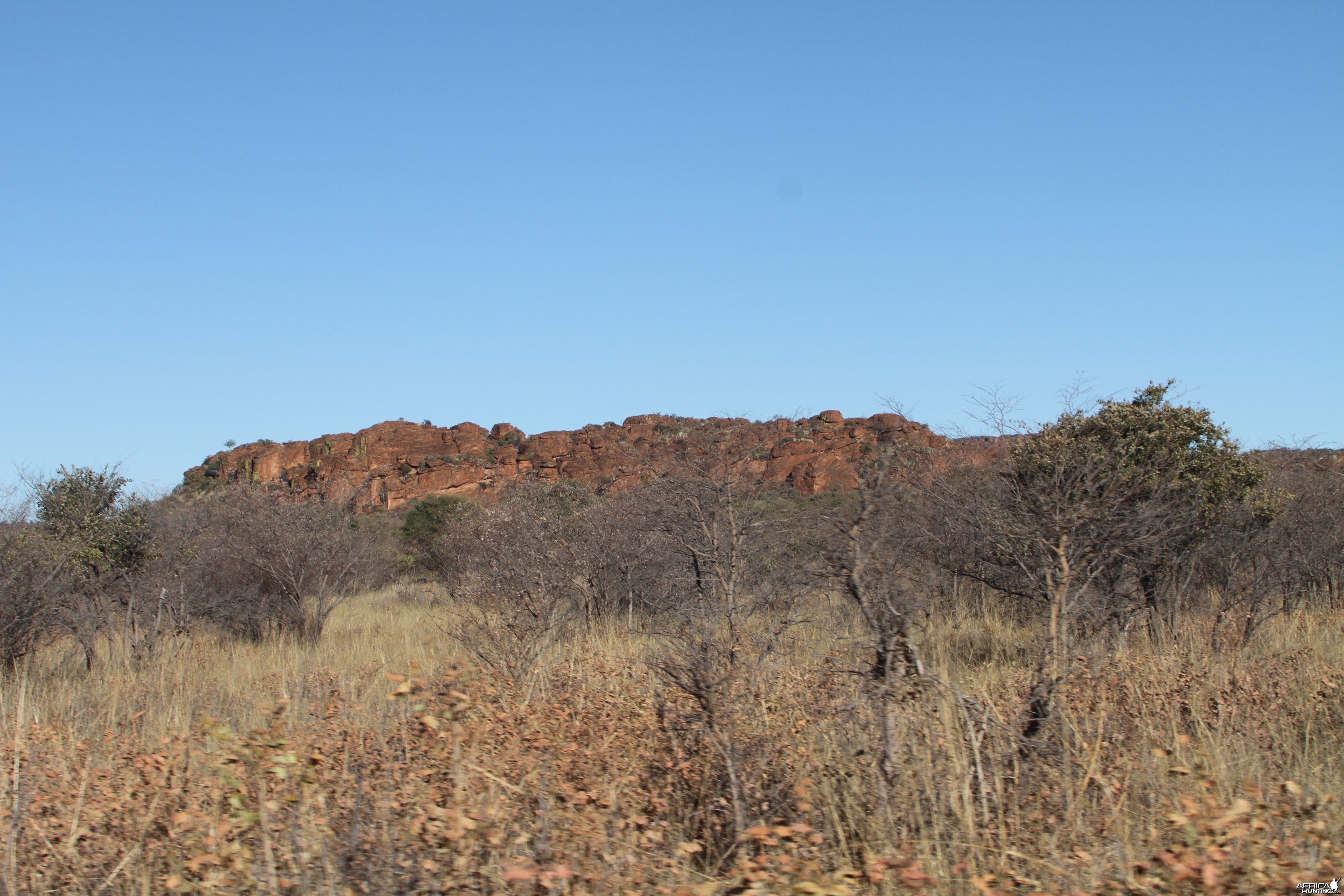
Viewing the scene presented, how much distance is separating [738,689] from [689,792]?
1019mm

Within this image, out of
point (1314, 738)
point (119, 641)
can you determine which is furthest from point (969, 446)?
point (119, 641)

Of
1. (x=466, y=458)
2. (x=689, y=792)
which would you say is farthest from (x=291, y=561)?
(x=466, y=458)

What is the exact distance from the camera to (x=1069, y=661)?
4492 millimetres

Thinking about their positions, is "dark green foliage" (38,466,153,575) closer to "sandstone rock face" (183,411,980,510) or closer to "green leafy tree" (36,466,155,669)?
"green leafy tree" (36,466,155,669)

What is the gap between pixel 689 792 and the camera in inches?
165

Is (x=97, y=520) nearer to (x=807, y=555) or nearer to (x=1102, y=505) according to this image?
(x=807, y=555)

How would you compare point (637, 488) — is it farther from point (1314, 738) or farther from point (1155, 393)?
point (1314, 738)

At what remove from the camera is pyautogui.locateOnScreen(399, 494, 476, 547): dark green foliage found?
84.8ft

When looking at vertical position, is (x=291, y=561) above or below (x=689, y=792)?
above

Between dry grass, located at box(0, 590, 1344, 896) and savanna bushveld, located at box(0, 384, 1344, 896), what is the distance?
0.02 meters

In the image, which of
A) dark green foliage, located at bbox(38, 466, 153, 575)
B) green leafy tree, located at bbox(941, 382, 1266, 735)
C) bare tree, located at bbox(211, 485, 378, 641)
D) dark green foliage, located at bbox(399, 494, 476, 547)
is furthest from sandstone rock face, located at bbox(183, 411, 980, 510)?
green leafy tree, located at bbox(941, 382, 1266, 735)

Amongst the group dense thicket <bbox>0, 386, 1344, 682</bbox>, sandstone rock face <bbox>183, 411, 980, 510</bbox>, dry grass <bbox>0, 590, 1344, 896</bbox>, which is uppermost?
sandstone rock face <bbox>183, 411, 980, 510</bbox>

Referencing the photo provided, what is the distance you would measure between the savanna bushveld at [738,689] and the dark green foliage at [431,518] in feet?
40.0

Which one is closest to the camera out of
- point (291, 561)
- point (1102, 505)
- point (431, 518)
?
point (1102, 505)
